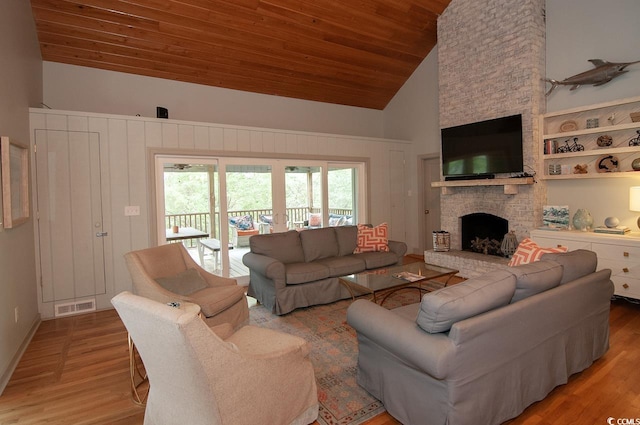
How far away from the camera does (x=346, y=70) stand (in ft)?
21.0

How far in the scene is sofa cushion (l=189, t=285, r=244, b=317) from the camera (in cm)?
304

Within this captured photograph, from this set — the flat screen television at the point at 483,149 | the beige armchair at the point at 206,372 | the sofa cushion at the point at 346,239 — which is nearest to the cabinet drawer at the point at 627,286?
the flat screen television at the point at 483,149

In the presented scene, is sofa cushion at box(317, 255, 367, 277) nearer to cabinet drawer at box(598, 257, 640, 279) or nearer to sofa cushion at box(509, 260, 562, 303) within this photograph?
sofa cushion at box(509, 260, 562, 303)

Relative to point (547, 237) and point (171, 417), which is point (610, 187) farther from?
point (171, 417)

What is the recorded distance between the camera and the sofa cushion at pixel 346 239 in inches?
198

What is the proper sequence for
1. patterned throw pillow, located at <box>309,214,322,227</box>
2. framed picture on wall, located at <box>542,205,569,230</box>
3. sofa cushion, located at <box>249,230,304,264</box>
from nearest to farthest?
sofa cushion, located at <box>249,230,304,264</box>
framed picture on wall, located at <box>542,205,569,230</box>
patterned throw pillow, located at <box>309,214,322,227</box>

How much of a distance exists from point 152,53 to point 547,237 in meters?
5.97

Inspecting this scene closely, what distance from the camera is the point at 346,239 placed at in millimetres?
5082

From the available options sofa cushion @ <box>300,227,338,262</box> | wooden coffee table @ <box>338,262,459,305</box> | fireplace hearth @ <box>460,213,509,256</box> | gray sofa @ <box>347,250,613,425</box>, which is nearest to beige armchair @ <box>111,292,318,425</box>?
gray sofa @ <box>347,250,613,425</box>

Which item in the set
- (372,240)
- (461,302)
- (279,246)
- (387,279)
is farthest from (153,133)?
(461,302)

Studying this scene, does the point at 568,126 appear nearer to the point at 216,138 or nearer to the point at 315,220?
the point at 315,220

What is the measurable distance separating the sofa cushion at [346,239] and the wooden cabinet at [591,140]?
2.76 m

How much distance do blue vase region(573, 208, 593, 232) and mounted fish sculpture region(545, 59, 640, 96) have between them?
1638mm

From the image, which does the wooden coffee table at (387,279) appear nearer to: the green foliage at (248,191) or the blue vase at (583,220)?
the blue vase at (583,220)
